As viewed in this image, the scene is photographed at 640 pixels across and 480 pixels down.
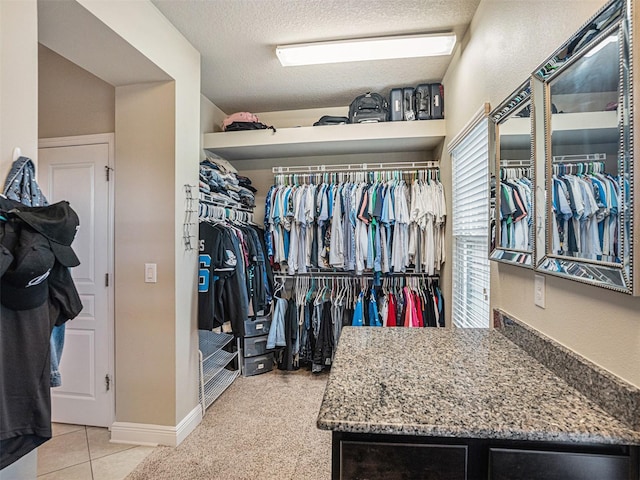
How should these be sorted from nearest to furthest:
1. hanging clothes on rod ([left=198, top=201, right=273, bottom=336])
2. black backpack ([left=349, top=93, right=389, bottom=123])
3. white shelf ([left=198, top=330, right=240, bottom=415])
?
1. hanging clothes on rod ([left=198, top=201, right=273, bottom=336])
2. white shelf ([left=198, top=330, right=240, bottom=415])
3. black backpack ([left=349, top=93, right=389, bottom=123])

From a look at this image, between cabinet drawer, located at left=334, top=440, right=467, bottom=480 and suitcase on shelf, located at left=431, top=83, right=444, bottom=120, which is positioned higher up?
suitcase on shelf, located at left=431, top=83, right=444, bottom=120

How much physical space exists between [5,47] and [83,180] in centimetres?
142

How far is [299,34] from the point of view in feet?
7.58

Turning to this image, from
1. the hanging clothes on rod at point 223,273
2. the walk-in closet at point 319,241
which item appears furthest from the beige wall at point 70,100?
the hanging clothes on rod at point 223,273

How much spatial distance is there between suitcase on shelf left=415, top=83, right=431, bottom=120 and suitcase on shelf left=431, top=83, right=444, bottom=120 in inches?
1.3

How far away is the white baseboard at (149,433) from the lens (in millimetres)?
2184

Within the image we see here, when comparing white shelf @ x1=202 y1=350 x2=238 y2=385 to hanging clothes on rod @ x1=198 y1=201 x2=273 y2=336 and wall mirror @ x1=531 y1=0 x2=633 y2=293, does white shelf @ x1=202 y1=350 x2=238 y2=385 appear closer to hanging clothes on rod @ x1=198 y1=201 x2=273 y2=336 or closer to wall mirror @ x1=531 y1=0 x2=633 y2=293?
hanging clothes on rod @ x1=198 y1=201 x2=273 y2=336

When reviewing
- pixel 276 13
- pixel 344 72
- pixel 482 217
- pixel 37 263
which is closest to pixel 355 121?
pixel 344 72

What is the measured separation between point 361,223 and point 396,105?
1.12 meters

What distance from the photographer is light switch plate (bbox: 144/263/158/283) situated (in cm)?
222

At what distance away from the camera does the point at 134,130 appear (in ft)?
7.39

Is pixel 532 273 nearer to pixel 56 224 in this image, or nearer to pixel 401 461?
pixel 401 461

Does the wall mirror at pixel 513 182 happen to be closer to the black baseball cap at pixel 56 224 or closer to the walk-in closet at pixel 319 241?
the walk-in closet at pixel 319 241

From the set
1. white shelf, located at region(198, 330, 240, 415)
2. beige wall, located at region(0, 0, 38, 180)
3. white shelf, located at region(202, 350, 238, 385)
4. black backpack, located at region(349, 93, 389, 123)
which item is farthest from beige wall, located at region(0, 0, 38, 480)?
black backpack, located at region(349, 93, 389, 123)
